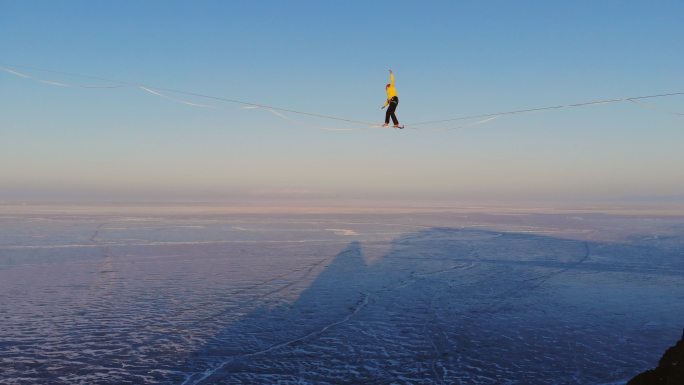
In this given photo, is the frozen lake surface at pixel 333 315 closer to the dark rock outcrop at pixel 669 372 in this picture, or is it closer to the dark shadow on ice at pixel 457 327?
the dark shadow on ice at pixel 457 327

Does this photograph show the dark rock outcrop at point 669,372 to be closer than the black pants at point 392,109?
Yes

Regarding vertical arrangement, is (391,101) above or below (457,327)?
above

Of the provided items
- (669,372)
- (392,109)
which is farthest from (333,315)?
(392,109)

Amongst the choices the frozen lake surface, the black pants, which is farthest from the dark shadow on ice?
the black pants

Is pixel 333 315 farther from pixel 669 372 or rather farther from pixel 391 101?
pixel 391 101

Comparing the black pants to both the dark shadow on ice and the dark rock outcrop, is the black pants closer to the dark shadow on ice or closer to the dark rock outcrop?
the dark shadow on ice

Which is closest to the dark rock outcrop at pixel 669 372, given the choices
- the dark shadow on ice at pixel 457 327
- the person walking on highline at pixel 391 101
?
the dark shadow on ice at pixel 457 327

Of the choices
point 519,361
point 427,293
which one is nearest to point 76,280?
point 427,293
